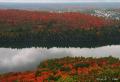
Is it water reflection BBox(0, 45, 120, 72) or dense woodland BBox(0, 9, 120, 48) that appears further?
dense woodland BBox(0, 9, 120, 48)

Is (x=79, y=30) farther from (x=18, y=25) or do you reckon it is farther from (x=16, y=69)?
(x=16, y=69)

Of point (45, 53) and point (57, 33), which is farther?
point (57, 33)

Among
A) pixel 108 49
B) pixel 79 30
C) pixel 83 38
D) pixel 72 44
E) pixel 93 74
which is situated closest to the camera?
pixel 93 74

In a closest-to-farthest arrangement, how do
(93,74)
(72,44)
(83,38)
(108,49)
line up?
(93,74)
(108,49)
(72,44)
(83,38)

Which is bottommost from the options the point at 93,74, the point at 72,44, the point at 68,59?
the point at 72,44

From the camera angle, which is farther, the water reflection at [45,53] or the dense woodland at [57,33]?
the dense woodland at [57,33]

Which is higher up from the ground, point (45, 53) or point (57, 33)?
point (45, 53)

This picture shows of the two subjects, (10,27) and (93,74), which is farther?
(10,27)

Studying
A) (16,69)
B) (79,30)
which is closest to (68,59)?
(16,69)
